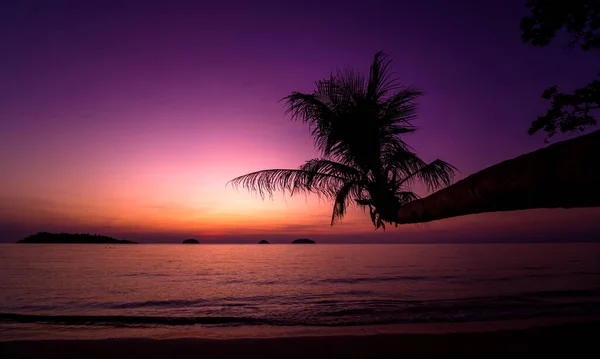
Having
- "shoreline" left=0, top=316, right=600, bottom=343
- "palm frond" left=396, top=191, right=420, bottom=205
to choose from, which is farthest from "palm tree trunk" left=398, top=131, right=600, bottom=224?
"shoreline" left=0, top=316, right=600, bottom=343

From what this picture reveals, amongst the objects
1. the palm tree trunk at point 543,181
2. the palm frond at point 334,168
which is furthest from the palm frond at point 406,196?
the palm tree trunk at point 543,181

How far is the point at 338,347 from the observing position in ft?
24.2

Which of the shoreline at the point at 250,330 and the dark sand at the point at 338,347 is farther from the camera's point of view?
the shoreline at the point at 250,330

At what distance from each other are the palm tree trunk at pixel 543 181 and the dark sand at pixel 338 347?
14.6ft

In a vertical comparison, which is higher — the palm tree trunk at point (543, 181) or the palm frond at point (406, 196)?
the palm frond at point (406, 196)

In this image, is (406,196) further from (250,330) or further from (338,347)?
(250,330)

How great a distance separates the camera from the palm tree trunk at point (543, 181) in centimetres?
221

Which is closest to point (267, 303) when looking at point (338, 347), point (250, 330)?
point (250, 330)

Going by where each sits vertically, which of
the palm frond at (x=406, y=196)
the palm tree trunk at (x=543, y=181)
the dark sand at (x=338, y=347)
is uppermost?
the palm frond at (x=406, y=196)

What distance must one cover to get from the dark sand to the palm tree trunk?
176 inches

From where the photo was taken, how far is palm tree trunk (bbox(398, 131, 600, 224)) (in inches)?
86.9

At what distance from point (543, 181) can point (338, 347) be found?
5.92m

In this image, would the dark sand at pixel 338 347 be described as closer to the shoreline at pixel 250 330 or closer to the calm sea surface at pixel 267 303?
the shoreline at pixel 250 330

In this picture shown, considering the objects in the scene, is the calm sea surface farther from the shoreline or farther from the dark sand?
the dark sand
